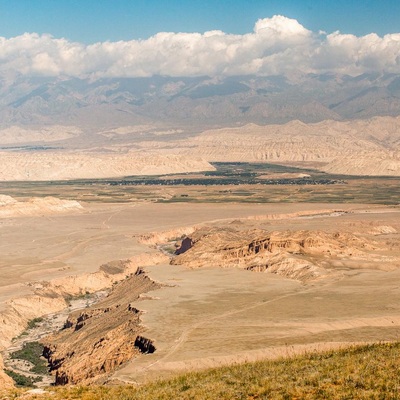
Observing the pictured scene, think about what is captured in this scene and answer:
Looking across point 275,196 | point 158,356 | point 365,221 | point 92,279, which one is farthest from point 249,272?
point 275,196

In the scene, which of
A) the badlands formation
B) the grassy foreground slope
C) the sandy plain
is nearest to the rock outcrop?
the badlands formation

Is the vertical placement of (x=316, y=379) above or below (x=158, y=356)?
above

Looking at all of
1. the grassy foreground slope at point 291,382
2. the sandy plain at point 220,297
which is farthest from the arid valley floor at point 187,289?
the grassy foreground slope at point 291,382

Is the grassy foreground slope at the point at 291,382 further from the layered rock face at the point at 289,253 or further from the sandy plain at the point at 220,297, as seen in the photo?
the layered rock face at the point at 289,253

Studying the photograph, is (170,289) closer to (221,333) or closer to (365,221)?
(221,333)

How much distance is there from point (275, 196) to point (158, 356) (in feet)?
464

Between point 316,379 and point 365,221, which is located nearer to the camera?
point 316,379

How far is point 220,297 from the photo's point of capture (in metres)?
60.7

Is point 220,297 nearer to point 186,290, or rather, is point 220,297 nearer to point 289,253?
point 186,290

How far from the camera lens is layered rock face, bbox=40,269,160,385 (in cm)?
4544

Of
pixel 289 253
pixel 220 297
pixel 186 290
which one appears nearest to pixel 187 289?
pixel 186 290

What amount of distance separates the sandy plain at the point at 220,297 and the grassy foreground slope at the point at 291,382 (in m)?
9.59

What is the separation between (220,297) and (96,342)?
47.6ft

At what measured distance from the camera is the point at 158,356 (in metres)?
41.9
